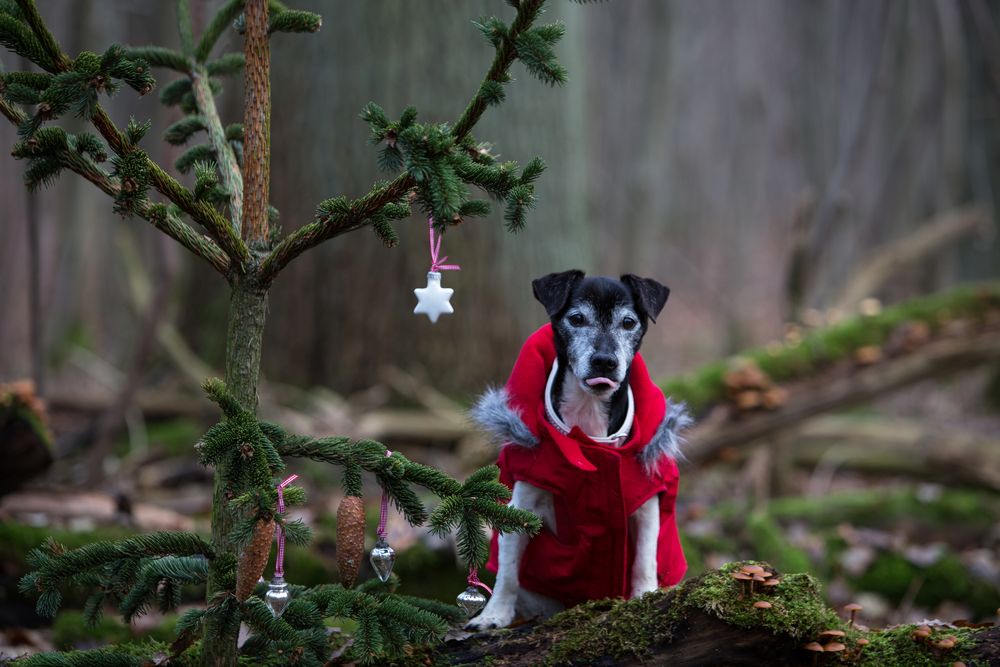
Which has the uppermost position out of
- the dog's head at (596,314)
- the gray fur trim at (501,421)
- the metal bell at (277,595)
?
the dog's head at (596,314)

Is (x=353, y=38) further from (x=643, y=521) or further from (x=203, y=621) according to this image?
(x=203, y=621)

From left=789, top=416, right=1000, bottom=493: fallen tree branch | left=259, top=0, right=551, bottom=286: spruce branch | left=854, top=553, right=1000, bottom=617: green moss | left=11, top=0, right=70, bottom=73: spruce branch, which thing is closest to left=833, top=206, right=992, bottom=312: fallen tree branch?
left=789, top=416, right=1000, bottom=493: fallen tree branch

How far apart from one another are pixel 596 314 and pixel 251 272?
1241 mm

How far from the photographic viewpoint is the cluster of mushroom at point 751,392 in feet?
19.0

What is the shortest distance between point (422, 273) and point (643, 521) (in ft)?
12.2

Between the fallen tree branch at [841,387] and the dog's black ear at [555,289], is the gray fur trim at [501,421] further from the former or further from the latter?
the fallen tree branch at [841,387]

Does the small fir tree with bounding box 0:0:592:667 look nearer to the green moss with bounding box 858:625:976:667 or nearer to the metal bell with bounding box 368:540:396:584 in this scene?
the metal bell with bounding box 368:540:396:584

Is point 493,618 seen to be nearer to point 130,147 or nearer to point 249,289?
point 249,289

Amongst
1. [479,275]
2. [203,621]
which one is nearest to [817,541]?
[479,275]

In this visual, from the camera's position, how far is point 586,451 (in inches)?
124

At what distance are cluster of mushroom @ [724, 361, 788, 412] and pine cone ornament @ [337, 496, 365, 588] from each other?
12.5 feet

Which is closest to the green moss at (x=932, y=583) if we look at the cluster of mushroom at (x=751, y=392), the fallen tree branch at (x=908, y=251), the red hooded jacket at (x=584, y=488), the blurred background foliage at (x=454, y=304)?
the blurred background foliage at (x=454, y=304)

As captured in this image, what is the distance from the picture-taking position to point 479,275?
6.68 metres

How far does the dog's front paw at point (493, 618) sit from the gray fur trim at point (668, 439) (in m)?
0.75
